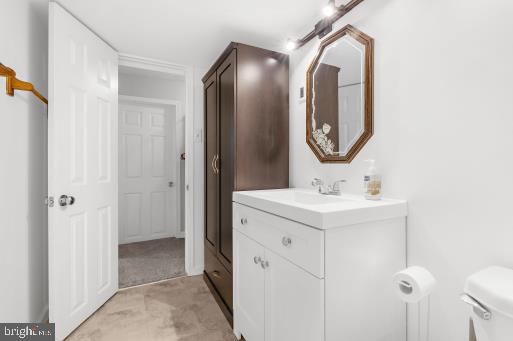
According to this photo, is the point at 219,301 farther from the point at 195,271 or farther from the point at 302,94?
the point at 302,94

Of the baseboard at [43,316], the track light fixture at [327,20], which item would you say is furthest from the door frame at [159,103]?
the track light fixture at [327,20]

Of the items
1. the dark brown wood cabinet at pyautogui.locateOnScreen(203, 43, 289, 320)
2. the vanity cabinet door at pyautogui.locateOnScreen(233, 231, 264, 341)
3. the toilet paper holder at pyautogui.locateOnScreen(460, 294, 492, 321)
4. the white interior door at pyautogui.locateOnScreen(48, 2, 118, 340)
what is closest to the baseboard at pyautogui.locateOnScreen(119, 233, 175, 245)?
the white interior door at pyautogui.locateOnScreen(48, 2, 118, 340)

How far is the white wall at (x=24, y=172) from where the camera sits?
1330 mm

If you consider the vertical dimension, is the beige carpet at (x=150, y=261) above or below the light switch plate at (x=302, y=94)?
below

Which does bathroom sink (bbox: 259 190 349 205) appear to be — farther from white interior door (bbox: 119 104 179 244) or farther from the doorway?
white interior door (bbox: 119 104 179 244)

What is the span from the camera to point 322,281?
885 millimetres

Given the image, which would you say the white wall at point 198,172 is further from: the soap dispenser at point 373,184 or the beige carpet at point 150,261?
the soap dispenser at point 373,184

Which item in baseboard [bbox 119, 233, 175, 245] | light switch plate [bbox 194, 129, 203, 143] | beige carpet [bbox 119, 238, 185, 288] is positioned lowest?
beige carpet [bbox 119, 238, 185, 288]

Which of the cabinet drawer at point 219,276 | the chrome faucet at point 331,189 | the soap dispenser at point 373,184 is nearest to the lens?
the soap dispenser at point 373,184

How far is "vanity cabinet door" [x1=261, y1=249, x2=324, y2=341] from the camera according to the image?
90 centimetres

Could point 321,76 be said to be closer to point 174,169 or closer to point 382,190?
point 382,190

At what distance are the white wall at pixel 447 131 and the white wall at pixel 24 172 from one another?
6.60ft

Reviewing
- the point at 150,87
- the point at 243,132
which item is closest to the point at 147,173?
the point at 150,87

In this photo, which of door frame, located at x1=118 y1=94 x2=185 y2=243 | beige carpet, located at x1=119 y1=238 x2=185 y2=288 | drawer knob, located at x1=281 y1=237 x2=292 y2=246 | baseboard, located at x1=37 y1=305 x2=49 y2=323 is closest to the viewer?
drawer knob, located at x1=281 y1=237 x2=292 y2=246
